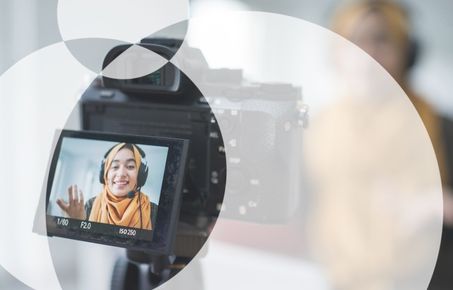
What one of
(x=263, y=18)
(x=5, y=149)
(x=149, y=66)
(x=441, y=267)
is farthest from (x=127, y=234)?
(x=263, y=18)

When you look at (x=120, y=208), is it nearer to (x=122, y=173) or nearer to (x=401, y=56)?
(x=122, y=173)

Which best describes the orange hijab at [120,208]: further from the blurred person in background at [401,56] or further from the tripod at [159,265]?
the blurred person in background at [401,56]

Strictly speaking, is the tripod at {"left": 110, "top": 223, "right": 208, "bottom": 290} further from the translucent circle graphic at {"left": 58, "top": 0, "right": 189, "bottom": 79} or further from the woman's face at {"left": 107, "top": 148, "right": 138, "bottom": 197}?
the translucent circle graphic at {"left": 58, "top": 0, "right": 189, "bottom": 79}

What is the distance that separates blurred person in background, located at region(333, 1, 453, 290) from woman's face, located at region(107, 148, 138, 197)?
71cm

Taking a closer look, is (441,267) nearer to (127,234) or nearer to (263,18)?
(127,234)

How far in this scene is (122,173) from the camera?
21.6 inches

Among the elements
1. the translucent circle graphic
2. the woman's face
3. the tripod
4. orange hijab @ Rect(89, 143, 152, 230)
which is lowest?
the tripod

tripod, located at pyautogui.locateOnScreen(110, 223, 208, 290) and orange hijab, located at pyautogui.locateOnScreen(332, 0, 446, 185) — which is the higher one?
orange hijab, located at pyautogui.locateOnScreen(332, 0, 446, 185)

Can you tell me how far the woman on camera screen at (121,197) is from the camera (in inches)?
21.1

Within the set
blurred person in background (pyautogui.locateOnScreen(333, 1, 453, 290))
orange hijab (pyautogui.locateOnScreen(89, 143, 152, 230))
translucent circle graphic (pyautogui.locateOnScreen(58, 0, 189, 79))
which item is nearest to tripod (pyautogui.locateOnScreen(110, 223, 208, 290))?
orange hijab (pyautogui.locateOnScreen(89, 143, 152, 230))

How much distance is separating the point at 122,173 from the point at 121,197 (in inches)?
1.0

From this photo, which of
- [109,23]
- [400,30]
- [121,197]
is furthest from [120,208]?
[400,30]

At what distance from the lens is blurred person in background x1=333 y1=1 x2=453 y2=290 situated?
112 centimetres

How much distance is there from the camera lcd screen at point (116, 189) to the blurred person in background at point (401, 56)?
701mm
